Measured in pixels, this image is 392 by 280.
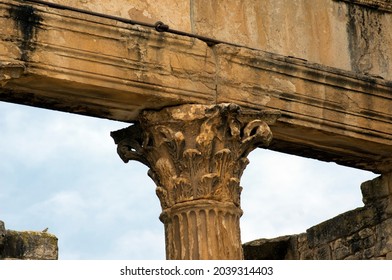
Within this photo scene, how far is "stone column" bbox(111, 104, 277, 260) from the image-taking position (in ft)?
54.1

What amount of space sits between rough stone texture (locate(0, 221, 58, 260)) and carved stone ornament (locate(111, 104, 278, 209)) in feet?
6.51

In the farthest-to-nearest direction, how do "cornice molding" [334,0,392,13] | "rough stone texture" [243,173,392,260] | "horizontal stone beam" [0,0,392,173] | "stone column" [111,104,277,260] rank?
"rough stone texture" [243,173,392,260] → "cornice molding" [334,0,392,13] → "stone column" [111,104,277,260] → "horizontal stone beam" [0,0,392,173]

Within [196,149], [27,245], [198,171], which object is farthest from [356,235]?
[27,245]

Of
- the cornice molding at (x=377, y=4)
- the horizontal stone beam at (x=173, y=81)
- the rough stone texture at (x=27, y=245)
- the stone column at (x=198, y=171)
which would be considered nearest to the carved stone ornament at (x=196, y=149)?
the stone column at (x=198, y=171)

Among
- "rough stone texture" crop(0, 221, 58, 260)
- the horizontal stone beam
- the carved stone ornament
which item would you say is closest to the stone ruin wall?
"rough stone texture" crop(0, 221, 58, 260)

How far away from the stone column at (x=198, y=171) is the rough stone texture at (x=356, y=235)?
319 centimetres

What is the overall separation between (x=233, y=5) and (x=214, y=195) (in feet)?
7.52

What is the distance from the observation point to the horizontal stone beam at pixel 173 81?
15938 millimetres

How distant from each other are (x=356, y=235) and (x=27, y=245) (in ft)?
14.0

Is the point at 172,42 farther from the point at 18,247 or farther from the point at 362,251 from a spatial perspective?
the point at 362,251

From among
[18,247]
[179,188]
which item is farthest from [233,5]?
[18,247]

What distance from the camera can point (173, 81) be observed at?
54.7 ft

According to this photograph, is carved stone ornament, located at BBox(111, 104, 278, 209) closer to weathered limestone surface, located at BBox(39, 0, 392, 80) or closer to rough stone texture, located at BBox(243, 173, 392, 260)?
weathered limestone surface, located at BBox(39, 0, 392, 80)

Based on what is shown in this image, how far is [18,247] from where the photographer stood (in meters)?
18.2
